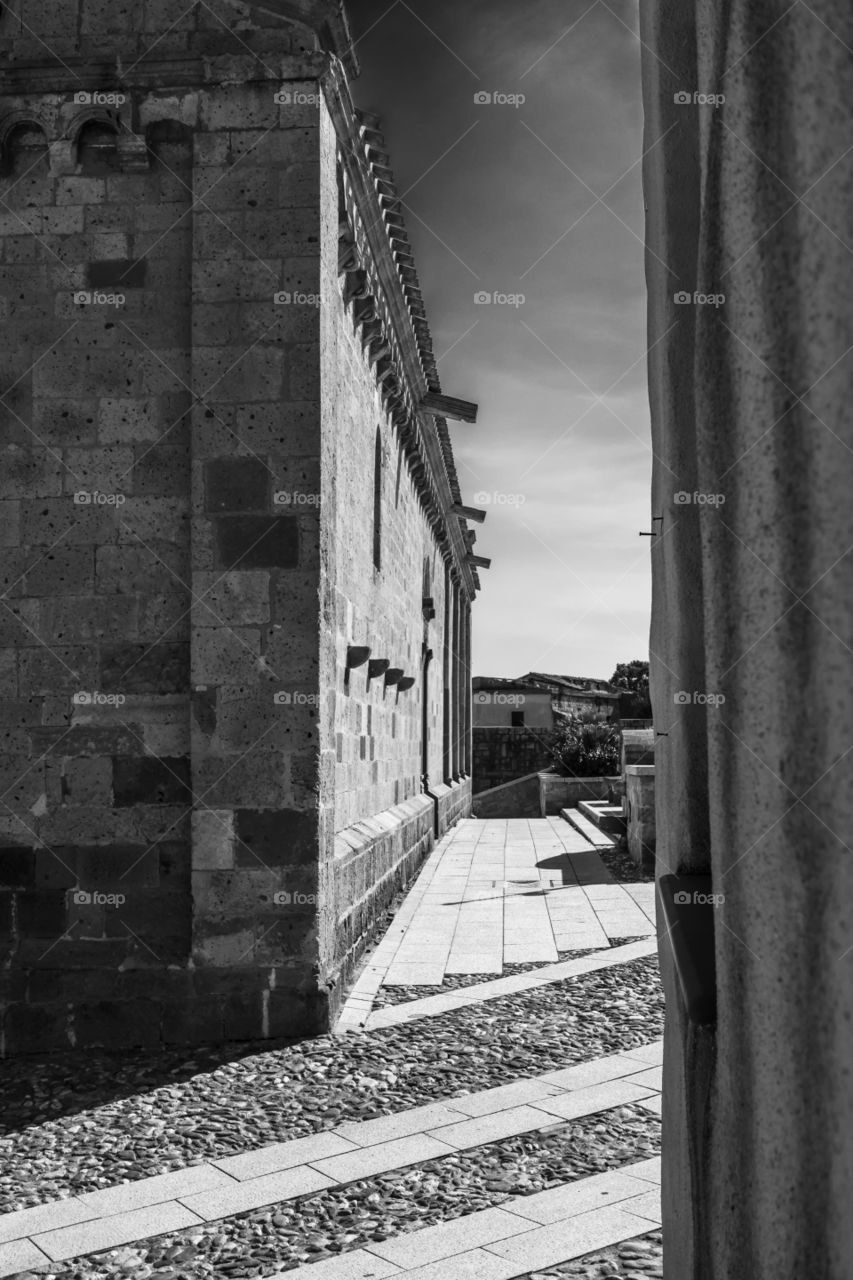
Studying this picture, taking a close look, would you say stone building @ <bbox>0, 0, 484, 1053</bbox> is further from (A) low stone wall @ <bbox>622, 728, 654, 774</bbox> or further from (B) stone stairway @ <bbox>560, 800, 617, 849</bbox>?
(A) low stone wall @ <bbox>622, 728, 654, 774</bbox>

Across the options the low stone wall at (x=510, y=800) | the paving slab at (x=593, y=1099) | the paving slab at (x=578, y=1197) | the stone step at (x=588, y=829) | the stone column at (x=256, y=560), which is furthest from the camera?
the low stone wall at (x=510, y=800)

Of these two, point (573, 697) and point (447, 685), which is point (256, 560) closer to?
point (447, 685)

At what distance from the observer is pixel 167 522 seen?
5.73 metres

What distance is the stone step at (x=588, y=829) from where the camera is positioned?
13242mm

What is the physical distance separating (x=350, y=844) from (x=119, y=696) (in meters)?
2.12

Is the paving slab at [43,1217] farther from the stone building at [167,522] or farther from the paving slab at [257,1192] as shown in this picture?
the stone building at [167,522]

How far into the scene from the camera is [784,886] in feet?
3.12

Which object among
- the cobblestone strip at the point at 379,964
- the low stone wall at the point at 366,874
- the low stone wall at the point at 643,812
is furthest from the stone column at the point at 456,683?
the cobblestone strip at the point at 379,964

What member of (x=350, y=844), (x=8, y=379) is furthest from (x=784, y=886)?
(x=350, y=844)

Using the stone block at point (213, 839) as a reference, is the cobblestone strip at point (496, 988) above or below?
below

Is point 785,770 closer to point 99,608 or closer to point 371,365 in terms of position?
point 99,608

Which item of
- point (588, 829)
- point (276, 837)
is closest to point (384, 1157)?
point (276, 837)

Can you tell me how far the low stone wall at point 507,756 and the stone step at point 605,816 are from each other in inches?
460

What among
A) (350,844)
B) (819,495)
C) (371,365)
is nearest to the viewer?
(819,495)
